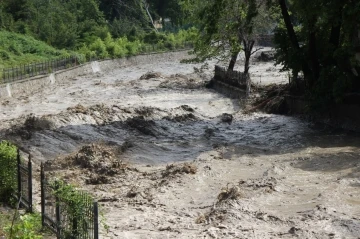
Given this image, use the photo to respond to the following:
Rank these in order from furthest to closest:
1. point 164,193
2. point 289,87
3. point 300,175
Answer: point 289,87 < point 300,175 < point 164,193

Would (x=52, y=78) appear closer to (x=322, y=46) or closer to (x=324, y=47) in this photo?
(x=322, y=46)

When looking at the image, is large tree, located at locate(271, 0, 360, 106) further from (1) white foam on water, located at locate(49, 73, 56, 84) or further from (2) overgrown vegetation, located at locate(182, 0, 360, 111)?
(1) white foam on water, located at locate(49, 73, 56, 84)

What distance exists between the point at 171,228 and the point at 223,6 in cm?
1827

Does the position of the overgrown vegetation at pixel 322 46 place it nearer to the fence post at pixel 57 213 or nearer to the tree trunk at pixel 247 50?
the tree trunk at pixel 247 50

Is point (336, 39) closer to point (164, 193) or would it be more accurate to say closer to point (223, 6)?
point (223, 6)

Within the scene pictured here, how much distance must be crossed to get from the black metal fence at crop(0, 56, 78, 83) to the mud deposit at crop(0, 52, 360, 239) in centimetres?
631

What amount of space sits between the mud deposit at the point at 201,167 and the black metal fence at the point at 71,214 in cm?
142

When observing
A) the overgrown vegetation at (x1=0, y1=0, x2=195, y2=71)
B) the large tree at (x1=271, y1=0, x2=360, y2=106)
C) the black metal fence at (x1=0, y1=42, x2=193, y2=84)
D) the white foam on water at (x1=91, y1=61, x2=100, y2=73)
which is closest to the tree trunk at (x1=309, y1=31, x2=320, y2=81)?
the large tree at (x1=271, y1=0, x2=360, y2=106)

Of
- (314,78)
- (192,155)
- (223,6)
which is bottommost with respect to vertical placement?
(192,155)

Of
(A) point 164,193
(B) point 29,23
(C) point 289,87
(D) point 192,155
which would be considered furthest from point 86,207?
(B) point 29,23

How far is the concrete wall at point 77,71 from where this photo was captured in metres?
43.2

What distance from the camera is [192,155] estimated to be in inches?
979

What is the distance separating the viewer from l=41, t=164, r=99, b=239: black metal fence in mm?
12098

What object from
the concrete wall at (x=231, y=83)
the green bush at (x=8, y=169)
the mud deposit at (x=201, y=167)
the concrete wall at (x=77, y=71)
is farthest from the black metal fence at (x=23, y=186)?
the concrete wall at (x=77, y=71)
